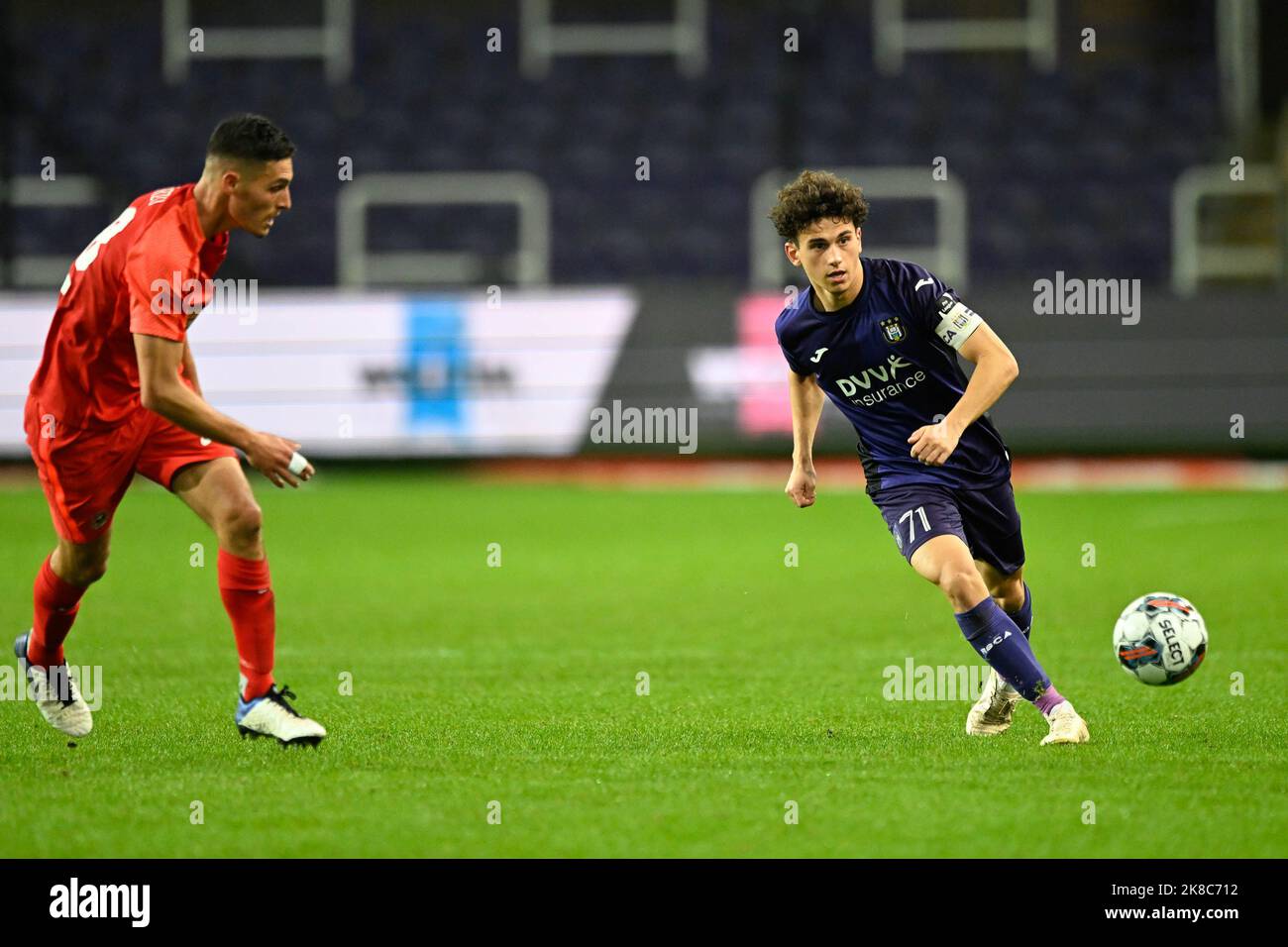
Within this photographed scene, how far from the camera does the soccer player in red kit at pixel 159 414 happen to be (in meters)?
5.73

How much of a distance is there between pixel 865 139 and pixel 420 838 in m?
17.7

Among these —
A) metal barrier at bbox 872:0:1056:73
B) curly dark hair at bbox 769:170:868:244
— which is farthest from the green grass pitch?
metal barrier at bbox 872:0:1056:73

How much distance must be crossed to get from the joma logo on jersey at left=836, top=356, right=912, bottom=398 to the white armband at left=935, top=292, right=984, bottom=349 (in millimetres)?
184

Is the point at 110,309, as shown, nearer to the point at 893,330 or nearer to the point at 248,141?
the point at 248,141

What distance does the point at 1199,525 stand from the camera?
1312cm

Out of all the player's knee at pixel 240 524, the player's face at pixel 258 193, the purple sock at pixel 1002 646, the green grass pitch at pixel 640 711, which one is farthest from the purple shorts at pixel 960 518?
the player's face at pixel 258 193

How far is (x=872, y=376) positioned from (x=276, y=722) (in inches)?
89.5

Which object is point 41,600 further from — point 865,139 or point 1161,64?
point 1161,64

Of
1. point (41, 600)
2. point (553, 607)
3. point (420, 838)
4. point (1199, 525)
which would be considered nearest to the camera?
point (420, 838)

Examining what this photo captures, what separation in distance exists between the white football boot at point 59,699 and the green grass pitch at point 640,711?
115mm

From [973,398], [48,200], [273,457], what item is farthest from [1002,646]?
[48,200]

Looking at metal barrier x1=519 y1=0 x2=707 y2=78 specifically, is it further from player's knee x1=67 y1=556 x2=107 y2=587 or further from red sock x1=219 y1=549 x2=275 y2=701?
red sock x1=219 y1=549 x2=275 y2=701
